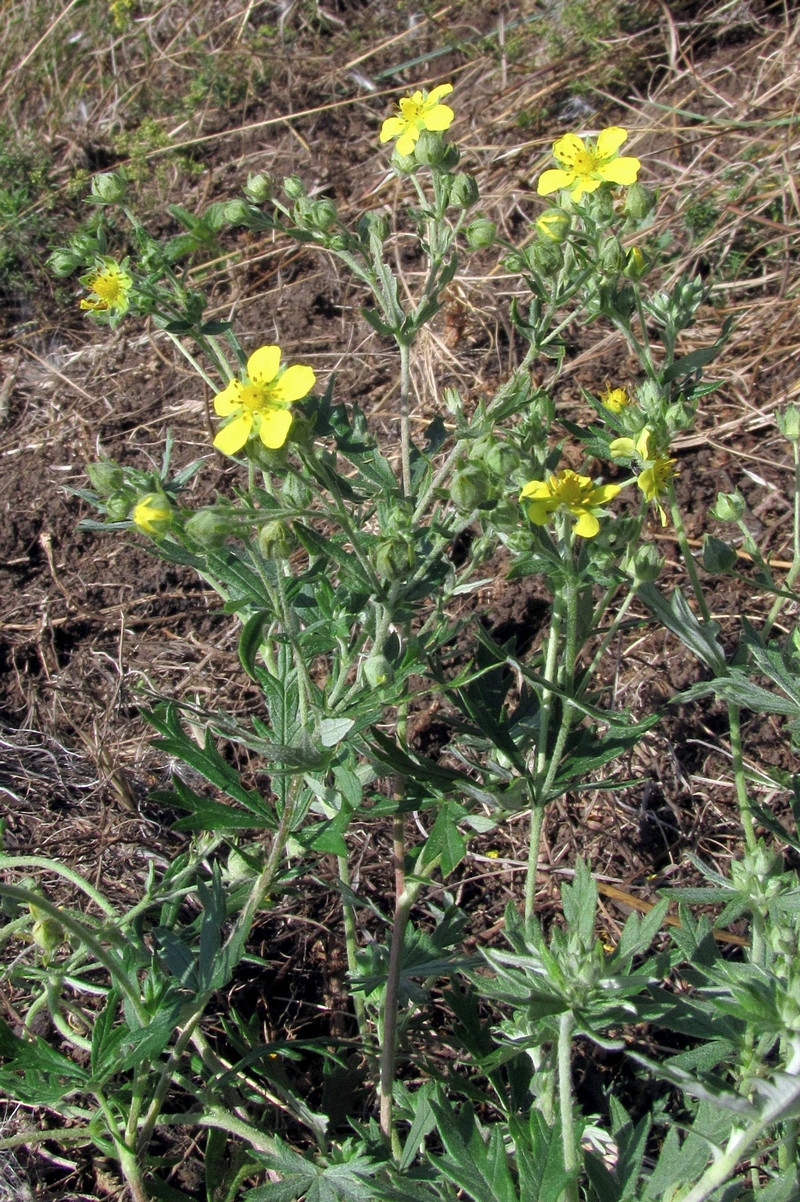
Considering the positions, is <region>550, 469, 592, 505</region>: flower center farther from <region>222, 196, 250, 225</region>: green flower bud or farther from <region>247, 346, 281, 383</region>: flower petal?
<region>222, 196, 250, 225</region>: green flower bud

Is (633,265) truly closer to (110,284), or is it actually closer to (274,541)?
(274,541)

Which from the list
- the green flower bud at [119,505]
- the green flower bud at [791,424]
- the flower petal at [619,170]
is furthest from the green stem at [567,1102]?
the flower petal at [619,170]

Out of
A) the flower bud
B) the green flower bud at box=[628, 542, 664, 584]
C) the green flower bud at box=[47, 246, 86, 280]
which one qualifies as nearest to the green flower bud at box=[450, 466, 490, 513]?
the green flower bud at box=[628, 542, 664, 584]

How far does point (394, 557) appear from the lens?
4.63 ft

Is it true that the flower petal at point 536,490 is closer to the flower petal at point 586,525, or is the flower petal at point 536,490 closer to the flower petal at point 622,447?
the flower petal at point 586,525

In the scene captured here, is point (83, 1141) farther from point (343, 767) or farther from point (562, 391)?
point (562, 391)

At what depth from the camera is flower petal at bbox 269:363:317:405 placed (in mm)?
1450

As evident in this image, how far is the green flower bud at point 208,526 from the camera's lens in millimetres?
1433

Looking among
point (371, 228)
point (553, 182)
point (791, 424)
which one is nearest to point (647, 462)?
point (791, 424)

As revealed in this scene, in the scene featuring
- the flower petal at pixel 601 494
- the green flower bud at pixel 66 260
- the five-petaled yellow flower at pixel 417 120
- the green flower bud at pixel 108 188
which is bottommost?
the flower petal at pixel 601 494

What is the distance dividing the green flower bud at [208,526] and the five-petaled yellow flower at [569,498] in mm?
473

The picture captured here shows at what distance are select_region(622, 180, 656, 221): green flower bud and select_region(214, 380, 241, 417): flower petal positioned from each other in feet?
3.22

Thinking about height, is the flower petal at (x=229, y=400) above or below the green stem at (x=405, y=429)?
above

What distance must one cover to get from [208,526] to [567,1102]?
99 cm
